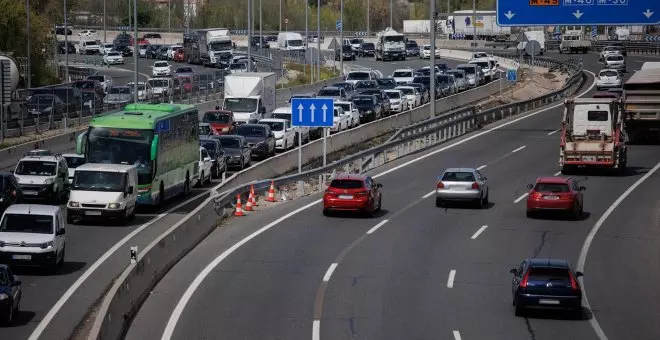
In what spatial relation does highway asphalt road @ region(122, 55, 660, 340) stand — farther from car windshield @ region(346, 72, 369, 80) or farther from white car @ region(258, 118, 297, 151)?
car windshield @ region(346, 72, 369, 80)

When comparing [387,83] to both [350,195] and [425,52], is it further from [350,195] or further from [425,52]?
[425,52]

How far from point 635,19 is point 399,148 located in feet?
46.2

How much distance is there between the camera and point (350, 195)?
36.0 m

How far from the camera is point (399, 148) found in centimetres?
5244

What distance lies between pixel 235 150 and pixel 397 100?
24.5 meters

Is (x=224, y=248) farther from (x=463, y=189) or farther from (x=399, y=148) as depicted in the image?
(x=399, y=148)

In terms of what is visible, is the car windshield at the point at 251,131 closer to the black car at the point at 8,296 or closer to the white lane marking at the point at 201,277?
the white lane marking at the point at 201,277

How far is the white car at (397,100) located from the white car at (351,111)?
7805mm

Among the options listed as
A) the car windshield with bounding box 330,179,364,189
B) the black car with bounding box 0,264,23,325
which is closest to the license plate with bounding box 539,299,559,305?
the black car with bounding box 0,264,23,325

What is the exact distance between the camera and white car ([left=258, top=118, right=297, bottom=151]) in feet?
176

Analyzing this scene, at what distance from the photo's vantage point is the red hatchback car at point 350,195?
35.9 meters

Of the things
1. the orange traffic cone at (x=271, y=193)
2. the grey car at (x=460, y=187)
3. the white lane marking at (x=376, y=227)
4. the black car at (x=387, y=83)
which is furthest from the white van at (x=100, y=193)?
the black car at (x=387, y=83)

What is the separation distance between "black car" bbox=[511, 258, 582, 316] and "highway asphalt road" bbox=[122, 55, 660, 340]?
1.41ft

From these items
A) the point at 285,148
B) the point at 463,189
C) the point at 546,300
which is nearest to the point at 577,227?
the point at 463,189
